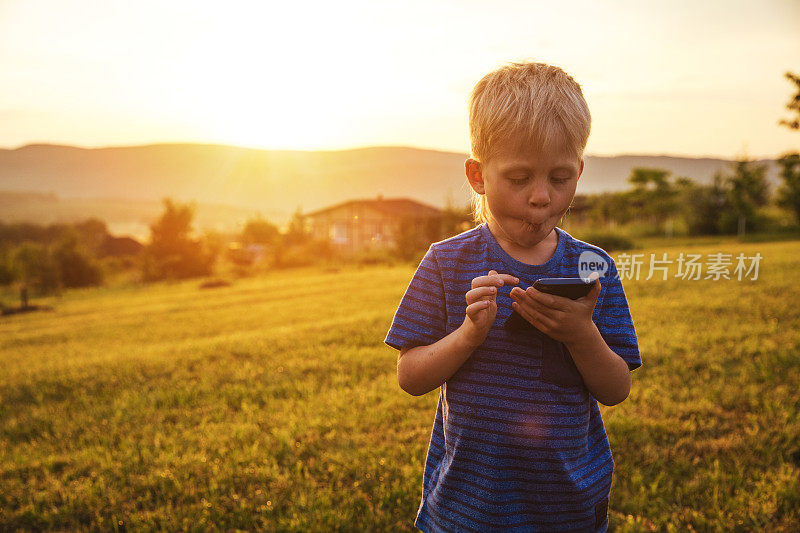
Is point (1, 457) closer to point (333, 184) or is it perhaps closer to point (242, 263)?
point (242, 263)

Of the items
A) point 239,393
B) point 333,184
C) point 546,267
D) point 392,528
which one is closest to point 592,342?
point 546,267

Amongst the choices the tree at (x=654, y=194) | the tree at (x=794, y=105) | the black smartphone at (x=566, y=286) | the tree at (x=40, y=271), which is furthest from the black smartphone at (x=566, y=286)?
the tree at (x=40, y=271)

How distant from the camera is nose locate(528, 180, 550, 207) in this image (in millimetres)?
1312

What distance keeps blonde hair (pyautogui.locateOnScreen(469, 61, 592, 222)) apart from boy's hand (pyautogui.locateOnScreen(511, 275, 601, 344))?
41 cm

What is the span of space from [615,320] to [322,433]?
3.41m

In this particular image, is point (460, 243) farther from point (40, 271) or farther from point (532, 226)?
point (40, 271)

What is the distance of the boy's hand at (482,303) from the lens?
123cm

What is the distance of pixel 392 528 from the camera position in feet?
9.89

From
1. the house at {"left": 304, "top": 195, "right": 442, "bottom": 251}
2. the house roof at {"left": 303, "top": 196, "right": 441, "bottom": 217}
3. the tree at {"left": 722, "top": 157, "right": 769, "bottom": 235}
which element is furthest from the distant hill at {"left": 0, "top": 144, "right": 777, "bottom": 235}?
the tree at {"left": 722, "top": 157, "right": 769, "bottom": 235}

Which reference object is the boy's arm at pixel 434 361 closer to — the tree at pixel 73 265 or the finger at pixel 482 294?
the finger at pixel 482 294

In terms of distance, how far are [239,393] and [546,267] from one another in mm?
4805

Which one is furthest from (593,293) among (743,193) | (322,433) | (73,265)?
(73,265)

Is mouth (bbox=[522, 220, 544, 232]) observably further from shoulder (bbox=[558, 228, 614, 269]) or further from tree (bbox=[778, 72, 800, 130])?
tree (bbox=[778, 72, 800, 130])

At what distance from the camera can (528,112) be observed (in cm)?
131
